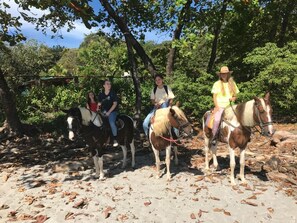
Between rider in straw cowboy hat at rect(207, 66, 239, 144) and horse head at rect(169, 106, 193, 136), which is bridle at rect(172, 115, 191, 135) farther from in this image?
rider in straw cowboy hat at rect(207, 66, 239, 144)

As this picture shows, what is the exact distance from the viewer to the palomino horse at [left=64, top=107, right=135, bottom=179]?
6.95 metres

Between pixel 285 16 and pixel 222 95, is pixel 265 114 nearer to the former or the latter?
pixel 222 95

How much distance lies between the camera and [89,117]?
746 cm

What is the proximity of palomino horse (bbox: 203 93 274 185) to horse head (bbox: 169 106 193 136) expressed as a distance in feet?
2.84

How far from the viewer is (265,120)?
5922mm

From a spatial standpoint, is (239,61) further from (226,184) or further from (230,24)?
(226,184)

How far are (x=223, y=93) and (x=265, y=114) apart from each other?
1392 mm

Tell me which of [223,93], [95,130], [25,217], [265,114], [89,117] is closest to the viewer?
[25,217]

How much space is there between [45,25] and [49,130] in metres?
4.41

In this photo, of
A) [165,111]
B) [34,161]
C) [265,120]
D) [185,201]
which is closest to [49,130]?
[34,161]

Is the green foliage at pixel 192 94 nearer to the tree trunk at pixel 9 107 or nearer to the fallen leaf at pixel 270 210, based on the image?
the tree trunk at pixel 9 107

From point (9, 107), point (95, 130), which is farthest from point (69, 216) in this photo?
point (9, 107)

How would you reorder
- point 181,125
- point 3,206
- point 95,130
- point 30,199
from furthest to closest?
1. point 95,130
2. point 181,125
3. point 30,199
4. point 3,206

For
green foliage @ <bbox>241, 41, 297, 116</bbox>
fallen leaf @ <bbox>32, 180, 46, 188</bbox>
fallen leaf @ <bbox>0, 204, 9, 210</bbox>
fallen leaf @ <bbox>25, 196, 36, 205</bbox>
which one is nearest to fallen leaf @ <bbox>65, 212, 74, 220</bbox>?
fallen leaf @ <bbox>25, 196, 36, 205</bbox>
